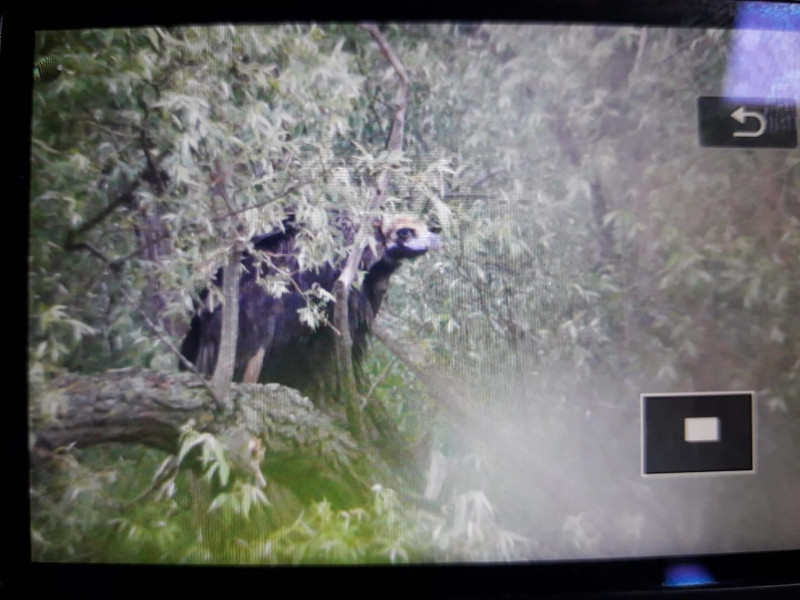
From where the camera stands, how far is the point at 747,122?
0.88m

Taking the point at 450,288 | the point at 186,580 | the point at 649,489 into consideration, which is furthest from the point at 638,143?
the point at 186,580

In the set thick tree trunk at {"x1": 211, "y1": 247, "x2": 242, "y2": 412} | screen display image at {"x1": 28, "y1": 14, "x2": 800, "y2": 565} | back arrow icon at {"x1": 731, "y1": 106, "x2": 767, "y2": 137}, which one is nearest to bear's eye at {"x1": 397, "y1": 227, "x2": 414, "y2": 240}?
screen display image at {"x1": 28, "y1": 14, "x2": 800, "y2": 565}

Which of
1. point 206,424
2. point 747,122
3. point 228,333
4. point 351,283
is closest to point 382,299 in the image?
point 351,283

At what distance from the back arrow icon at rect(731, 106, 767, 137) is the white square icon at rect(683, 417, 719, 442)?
1.70 ft

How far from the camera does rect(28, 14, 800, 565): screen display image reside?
2.78 feet

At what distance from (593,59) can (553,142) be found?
17cm

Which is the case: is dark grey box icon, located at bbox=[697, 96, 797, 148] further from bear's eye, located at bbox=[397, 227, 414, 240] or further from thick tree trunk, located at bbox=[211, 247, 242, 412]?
thick tree trunk, located at bbox=[211, 247, 242, 412]

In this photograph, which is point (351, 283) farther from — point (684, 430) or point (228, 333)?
point (684, 430)

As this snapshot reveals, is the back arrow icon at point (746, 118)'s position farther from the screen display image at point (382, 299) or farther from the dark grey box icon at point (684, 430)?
the dark grey box icon at point (684, 430)

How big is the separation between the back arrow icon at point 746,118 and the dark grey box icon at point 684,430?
47 centimetres

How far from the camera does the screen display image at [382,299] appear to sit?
0.85m

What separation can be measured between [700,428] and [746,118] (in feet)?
1.87

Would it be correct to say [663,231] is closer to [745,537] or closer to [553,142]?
[553,142]

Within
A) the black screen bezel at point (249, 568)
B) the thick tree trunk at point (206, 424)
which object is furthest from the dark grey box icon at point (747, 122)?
the thick tree trunk at point (206, 424)
